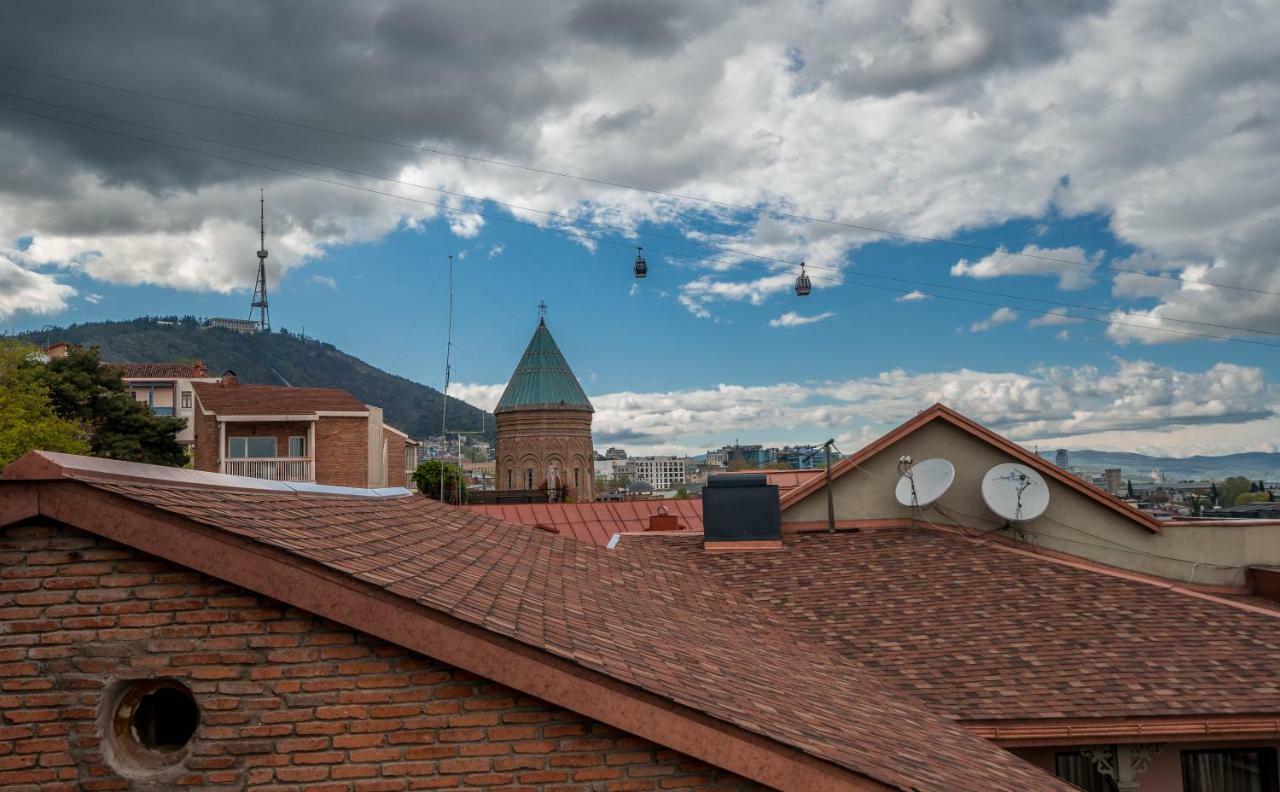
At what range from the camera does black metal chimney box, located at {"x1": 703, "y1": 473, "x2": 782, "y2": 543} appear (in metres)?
14.4

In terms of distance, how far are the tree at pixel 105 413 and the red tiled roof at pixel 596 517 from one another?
95.7 ft

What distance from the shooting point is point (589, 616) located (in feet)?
19.5

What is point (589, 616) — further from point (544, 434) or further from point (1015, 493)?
point (544, 434)

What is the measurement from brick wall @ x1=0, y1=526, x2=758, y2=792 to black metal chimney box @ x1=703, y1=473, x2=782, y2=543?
32.8 ft

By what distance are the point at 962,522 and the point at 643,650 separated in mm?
11584

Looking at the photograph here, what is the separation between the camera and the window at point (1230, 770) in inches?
363

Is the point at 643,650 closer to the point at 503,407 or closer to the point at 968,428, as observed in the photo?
the point at 968,428

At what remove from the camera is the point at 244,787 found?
4145 millimetres

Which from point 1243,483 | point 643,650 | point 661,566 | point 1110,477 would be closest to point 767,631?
point 661,566

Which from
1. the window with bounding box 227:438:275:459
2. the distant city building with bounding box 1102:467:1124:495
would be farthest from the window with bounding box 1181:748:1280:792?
the distant city building with bounding box 1102:467:1124:495

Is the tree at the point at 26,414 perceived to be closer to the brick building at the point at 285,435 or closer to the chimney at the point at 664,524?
the brick building at the point at 285,435

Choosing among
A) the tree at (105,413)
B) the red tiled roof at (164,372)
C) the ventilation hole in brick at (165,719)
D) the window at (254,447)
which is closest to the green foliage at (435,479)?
the window at (254,447)

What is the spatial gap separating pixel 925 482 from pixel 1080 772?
641cm

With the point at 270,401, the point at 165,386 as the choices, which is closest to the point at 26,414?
the point at 270,401
